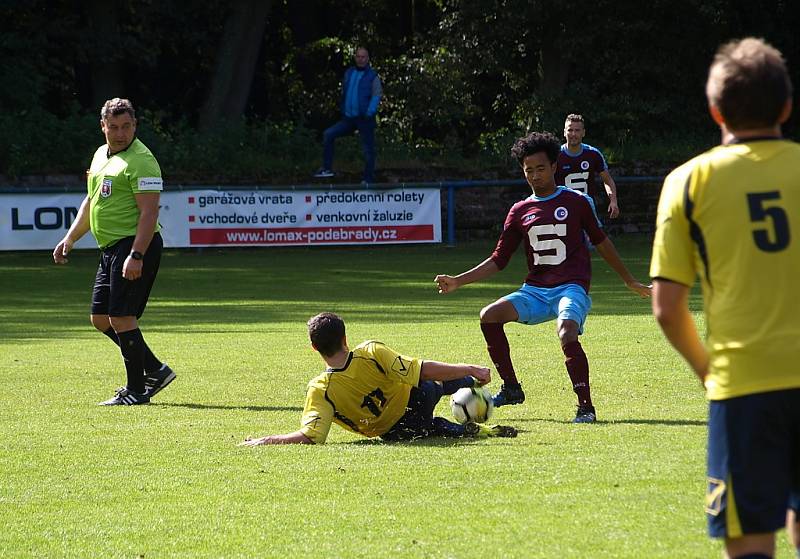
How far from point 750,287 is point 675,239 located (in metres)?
0.24

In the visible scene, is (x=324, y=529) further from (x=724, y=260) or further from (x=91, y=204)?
(x=91, y=204)

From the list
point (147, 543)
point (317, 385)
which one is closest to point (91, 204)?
point (317, 385)

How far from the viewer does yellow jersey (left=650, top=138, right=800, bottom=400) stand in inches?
147

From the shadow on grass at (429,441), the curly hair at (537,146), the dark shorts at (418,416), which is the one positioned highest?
the curly hair at (537,146)

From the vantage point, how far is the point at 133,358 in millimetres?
10312

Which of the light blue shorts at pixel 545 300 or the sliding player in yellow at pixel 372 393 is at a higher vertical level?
the light blue shorts at pixel 545 300

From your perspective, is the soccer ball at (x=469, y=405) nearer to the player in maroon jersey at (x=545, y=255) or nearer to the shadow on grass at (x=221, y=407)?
the player in maroon jersey at (x=545, y=255)

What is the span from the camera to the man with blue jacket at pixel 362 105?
89.0 feet

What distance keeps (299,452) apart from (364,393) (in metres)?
0.51

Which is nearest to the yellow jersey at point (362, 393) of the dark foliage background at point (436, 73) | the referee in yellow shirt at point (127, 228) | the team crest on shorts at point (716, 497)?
the referee in yellow shirt at point (127, 228)

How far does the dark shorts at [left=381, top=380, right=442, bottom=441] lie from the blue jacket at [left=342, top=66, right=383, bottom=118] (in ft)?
63.7

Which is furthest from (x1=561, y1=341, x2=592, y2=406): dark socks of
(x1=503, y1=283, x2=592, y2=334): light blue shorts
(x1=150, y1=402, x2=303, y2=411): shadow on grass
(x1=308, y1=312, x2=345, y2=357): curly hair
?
(x1=150, y1=402, x2=303, y2=411): shadow on grass

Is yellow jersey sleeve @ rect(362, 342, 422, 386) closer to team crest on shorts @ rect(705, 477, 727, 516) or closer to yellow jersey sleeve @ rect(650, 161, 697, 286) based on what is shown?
yellow jersey sleeve @ rect(650, 161, 697, 286)

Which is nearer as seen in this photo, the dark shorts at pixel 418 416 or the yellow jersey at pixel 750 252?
the yellow jersey at pixel 750 252
